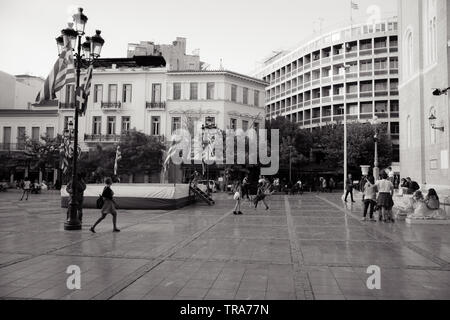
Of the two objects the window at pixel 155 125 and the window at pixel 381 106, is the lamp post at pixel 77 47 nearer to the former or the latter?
the window at pixel 155 125

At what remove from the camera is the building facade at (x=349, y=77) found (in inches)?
1997

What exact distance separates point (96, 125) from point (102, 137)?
1.98m

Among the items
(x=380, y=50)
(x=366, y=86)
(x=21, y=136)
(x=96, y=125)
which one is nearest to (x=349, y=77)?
(x=366, y=86)

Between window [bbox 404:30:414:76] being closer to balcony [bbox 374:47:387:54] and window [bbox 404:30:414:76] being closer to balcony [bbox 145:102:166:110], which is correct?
balcony [bbox 145:102:166:110]

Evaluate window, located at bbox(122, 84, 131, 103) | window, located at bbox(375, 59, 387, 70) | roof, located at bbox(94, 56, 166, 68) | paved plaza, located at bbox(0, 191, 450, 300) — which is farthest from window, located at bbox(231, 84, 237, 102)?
paved plaza, located at bbox(0, 191, 450, 300)

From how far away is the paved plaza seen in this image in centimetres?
522

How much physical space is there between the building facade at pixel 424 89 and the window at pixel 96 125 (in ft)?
103

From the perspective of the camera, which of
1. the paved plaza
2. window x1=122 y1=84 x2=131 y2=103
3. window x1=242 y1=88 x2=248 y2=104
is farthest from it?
window x1=242 y1=88 x2=248 y2=104

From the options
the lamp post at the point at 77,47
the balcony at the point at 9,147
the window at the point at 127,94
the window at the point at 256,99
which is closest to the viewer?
the lamp post at the point at 77,47

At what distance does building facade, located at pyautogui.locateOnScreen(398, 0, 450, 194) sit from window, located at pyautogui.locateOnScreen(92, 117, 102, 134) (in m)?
31.5

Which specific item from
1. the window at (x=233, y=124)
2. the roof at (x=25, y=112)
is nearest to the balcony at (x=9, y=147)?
the roof at (x=25, y=112)

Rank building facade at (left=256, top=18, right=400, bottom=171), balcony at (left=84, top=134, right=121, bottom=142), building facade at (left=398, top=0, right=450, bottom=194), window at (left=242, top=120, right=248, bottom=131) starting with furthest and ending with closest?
building facade at (left=256, top=18, right=400, bottom=171), window at (left=242, top=120, right=248, bottom=131), balcony at (left=84, top=134, right=121, bottom=142), building facade at (left=398, top=0, right=450, bottom=194)
